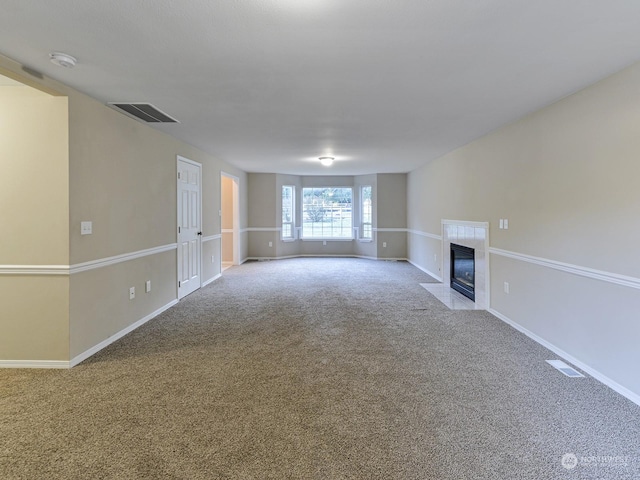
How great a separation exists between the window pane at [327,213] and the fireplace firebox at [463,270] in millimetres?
4605

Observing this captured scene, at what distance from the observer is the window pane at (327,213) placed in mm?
10266

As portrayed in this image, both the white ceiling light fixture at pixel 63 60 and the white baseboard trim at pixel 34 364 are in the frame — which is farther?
the white baseboard trim at pixel 34 364

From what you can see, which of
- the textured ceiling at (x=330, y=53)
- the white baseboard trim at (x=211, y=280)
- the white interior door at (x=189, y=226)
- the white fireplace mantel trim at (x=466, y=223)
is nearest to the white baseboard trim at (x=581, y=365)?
the white fireplace mantel trim at (x=466, y=223)

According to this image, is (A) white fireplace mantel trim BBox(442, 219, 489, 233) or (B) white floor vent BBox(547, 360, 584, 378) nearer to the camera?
(B) white floor vent BBox(547, 360, 584, 378)

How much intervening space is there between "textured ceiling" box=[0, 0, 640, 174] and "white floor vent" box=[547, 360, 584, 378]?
2.30 metres

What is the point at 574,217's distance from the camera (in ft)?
9.82

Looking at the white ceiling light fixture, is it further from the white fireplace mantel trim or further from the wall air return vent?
the white fireplace mantel trim

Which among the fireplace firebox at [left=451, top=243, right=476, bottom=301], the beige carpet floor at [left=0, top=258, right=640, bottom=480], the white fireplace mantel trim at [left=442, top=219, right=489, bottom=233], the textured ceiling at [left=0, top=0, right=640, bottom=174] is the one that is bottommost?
the beige carpet floor at [left=0, top=258, right=640, bottom=480]

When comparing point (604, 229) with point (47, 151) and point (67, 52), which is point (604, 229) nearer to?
point (67, 52)

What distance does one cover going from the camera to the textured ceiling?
1824 mm

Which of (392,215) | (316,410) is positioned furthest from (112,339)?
(392,215)

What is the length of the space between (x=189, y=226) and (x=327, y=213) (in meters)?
5.44

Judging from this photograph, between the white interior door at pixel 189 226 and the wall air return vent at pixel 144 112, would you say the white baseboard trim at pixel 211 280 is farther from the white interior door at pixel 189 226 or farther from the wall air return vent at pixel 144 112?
the wall air return vent at pixel 144 112

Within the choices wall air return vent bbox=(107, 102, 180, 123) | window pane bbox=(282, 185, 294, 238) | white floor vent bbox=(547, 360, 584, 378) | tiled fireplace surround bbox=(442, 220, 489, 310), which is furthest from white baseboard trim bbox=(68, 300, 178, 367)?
window pane bbox=(282, 185, 294, 238)
